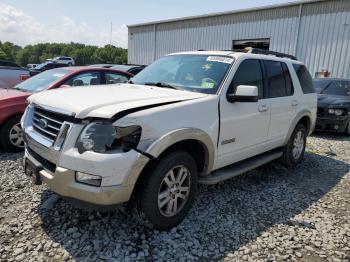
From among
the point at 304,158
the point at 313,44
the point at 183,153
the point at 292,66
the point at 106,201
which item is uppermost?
the point at 313,44

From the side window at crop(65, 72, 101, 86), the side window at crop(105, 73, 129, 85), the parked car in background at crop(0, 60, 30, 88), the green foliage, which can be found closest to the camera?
the side window at crop(65, 72, 101, 86)

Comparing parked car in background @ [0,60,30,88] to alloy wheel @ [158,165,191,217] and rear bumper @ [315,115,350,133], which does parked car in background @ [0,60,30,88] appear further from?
rear bumper @ [315,115,350,133]

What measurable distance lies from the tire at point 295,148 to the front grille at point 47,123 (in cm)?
375

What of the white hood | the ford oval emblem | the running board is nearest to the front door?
the running board

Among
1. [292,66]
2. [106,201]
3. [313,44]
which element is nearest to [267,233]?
[106,201]

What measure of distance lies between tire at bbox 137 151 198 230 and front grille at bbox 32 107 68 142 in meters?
0.94

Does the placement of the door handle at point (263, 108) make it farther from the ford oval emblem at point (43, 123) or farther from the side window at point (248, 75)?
the ford oval emblem at point (43, 123)

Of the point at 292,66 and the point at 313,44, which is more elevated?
the point at 313,44

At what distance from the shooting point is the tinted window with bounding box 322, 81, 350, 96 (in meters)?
9.31

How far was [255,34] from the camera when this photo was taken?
16922mm

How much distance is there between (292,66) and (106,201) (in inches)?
157

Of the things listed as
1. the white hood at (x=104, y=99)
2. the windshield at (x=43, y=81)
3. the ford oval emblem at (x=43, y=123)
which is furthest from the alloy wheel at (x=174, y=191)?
the windshield at (x=43, y=81)

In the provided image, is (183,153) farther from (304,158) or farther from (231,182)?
(304,158)

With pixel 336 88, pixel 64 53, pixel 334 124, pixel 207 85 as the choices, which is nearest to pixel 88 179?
pixel 207 85
